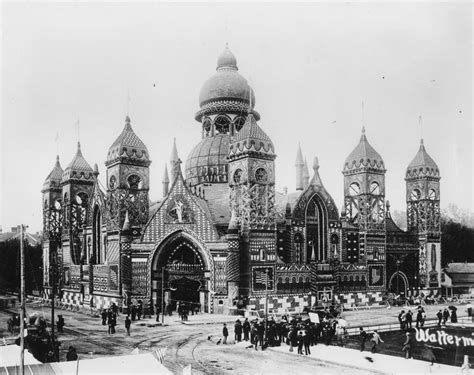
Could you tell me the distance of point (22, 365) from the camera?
17172 mm

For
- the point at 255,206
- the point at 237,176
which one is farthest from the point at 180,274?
the point at 237,176

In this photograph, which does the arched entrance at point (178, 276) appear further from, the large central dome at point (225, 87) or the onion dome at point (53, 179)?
the onion dome at point (53, 179)

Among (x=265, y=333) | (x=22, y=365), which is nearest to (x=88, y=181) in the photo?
(x=265, y=333)

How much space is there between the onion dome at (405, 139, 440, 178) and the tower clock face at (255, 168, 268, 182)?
804 inches

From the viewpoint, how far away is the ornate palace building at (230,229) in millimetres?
47094

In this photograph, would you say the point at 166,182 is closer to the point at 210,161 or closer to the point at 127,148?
the point at 210,161

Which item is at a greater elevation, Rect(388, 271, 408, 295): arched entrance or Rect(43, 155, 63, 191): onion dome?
Rect(43, 155, 63, 191): onion dome

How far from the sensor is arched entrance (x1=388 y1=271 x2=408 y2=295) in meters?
59.2

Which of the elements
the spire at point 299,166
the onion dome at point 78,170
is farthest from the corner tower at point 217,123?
the spire at point 299,166

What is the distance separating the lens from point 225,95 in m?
61.7

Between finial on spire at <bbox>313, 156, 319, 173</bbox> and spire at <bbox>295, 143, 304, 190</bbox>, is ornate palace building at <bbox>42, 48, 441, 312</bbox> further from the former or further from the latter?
spire at <bbox>295, 143, 304, 190</bbox>

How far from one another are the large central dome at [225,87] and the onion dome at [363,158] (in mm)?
11757

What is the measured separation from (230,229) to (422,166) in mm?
24099

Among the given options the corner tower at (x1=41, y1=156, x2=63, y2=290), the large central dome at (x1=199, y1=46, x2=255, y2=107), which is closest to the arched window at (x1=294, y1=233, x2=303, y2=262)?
the large central dome at (x1=199, y1=46, x2=255, y2=107)
